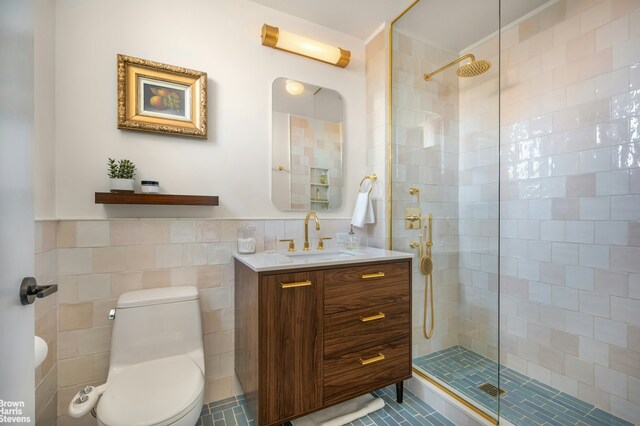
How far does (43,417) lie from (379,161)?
228 centimetres

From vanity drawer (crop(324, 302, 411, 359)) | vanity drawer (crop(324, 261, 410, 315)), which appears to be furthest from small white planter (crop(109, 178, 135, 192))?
vanity drawer (crop(324, 302, 411, 359))

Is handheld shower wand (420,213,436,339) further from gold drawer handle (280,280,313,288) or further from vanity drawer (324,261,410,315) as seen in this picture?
gold drawer handle (280,280,313,288)

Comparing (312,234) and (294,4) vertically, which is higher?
(294,4)

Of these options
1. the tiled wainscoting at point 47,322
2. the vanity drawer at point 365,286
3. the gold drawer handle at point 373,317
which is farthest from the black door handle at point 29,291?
the gold drawer handle at point 373,317

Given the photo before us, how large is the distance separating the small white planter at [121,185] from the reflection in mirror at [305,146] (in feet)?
2.61

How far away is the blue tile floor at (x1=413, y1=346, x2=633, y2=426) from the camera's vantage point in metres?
1.50

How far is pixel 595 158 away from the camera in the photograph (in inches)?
63.8

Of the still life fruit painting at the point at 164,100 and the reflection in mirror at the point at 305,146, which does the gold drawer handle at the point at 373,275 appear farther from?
the still life fruit painting at the point at 164,100

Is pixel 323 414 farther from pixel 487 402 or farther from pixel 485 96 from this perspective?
pixel 485 96

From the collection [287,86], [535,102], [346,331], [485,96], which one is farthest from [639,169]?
[287,86]

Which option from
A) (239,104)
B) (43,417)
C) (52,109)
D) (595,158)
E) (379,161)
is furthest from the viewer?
(379,161)

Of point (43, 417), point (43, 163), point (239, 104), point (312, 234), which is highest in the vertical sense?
point (239, 104)

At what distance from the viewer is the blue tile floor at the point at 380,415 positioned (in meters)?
1.49

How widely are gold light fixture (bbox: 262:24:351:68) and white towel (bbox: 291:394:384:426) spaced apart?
2274 mm
